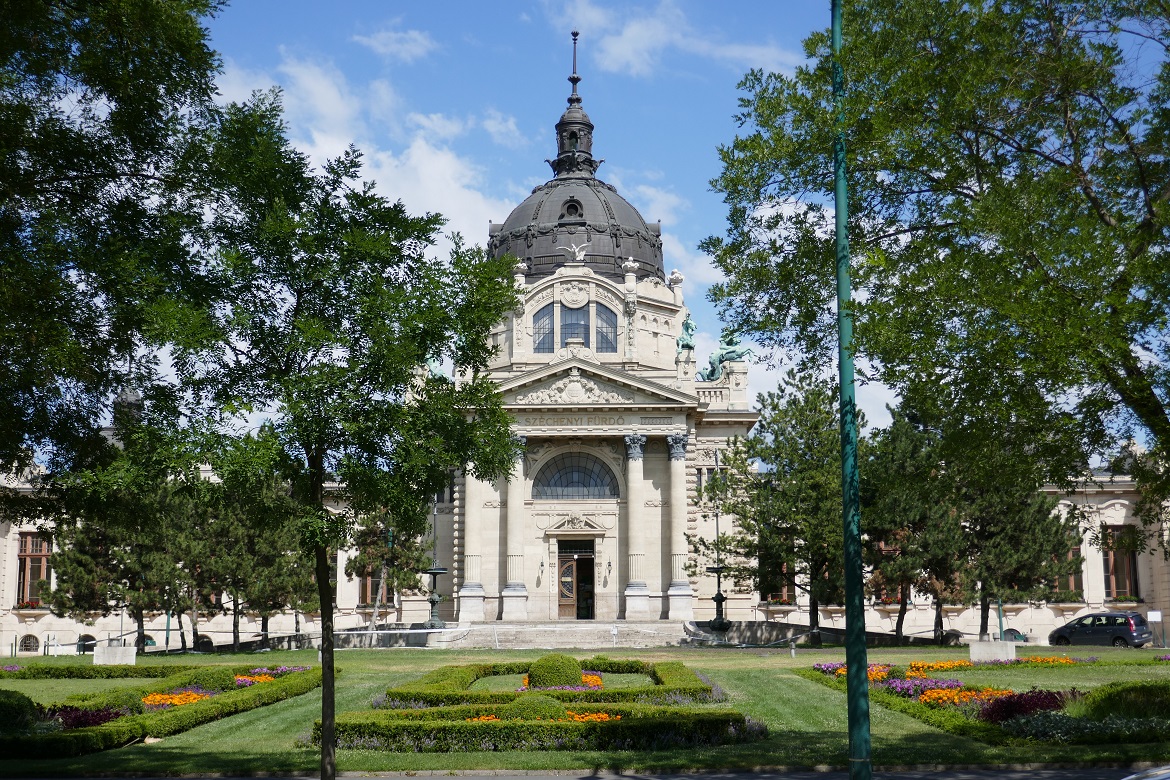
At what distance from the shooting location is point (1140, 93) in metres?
16.0

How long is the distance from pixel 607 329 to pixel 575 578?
1540 centimetres

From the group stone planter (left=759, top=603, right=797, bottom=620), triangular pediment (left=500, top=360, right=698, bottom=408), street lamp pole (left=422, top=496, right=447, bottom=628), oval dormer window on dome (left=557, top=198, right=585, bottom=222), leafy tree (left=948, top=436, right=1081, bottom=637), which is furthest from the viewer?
oval dormer window on dome (left=557, top=198, right=585, bottom=222)

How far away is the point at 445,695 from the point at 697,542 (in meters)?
30.3

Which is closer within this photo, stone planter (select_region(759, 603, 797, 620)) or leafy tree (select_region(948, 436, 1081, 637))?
leafy tree (select_region(948, 436, 1081, 637))

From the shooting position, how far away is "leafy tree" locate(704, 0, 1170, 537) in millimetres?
13719

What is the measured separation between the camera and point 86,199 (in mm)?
15875

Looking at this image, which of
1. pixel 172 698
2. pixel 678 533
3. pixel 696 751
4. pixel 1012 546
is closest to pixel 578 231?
pixel 678 533

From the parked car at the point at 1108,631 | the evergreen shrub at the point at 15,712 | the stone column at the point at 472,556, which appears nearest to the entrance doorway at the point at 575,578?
the stone column at the point at 472,556

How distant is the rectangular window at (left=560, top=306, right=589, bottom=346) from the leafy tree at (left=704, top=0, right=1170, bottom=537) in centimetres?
4983

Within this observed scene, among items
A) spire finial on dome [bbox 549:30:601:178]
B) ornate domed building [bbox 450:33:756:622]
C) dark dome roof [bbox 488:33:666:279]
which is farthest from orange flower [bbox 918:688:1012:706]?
spire finial on dome [bbox 549:30:601:178]

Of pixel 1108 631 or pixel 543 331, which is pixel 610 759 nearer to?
pixel 1108 631

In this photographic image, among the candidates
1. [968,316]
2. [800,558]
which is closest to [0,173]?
[968,316]

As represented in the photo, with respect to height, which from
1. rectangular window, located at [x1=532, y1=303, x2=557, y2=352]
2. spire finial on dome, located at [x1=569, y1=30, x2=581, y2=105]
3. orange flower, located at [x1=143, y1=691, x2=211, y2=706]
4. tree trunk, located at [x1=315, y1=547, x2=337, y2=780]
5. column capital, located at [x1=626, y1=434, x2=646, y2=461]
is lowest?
A: orange flower, located at [x1=143, y1=691, x2=211, y2=706]

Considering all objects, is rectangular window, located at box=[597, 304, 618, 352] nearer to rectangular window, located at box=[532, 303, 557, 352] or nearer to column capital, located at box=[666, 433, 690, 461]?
rectangular window, located at box=[532, 303, 557, 352]
